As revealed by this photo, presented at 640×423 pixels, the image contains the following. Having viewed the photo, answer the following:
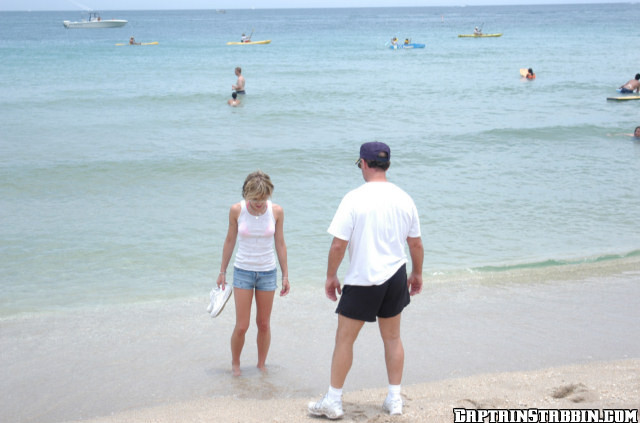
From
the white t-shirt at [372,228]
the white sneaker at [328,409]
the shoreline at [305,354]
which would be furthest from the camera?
the shoreline at [305,354]

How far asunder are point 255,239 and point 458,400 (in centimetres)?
171

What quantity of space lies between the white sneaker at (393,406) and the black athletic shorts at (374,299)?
1.72 ft

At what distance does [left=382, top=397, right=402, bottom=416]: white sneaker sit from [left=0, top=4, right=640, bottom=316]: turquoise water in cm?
338

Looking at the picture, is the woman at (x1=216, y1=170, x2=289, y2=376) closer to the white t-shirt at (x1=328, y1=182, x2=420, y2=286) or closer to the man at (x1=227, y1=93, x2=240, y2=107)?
the white t-shirt at (x1=328, y1=182, x2=420, y2=286)

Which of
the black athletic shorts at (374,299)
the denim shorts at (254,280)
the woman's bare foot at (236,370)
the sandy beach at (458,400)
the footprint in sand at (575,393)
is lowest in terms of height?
the woman's bare foot at (236,370)

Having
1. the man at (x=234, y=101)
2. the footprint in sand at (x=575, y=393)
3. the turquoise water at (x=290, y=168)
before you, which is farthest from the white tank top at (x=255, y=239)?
the man at (x=234, y=101)

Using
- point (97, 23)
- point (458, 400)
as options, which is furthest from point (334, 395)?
point (97, 23)

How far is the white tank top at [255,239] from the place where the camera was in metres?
4.54

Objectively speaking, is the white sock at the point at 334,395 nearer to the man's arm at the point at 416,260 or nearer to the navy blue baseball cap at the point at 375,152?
the man's arm at the point at 416,260

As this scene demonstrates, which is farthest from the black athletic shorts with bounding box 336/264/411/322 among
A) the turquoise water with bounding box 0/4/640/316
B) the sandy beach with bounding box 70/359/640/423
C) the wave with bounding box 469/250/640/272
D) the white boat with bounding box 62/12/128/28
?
the white boat with bounding box 62/12/128/28

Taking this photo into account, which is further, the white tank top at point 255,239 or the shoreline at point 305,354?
the white tank top at point 255,239

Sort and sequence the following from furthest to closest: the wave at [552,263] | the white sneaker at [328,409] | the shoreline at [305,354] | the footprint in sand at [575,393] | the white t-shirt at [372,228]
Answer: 1. the wave at [552,263]
2. the shoreline at [305,354]
3. the footprint in sand at [575,393]
4. the white sneaker at [328,409]
5. the white t-shirt at [372,228]

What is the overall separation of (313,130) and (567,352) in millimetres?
13792

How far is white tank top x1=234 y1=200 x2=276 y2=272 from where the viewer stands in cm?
454
